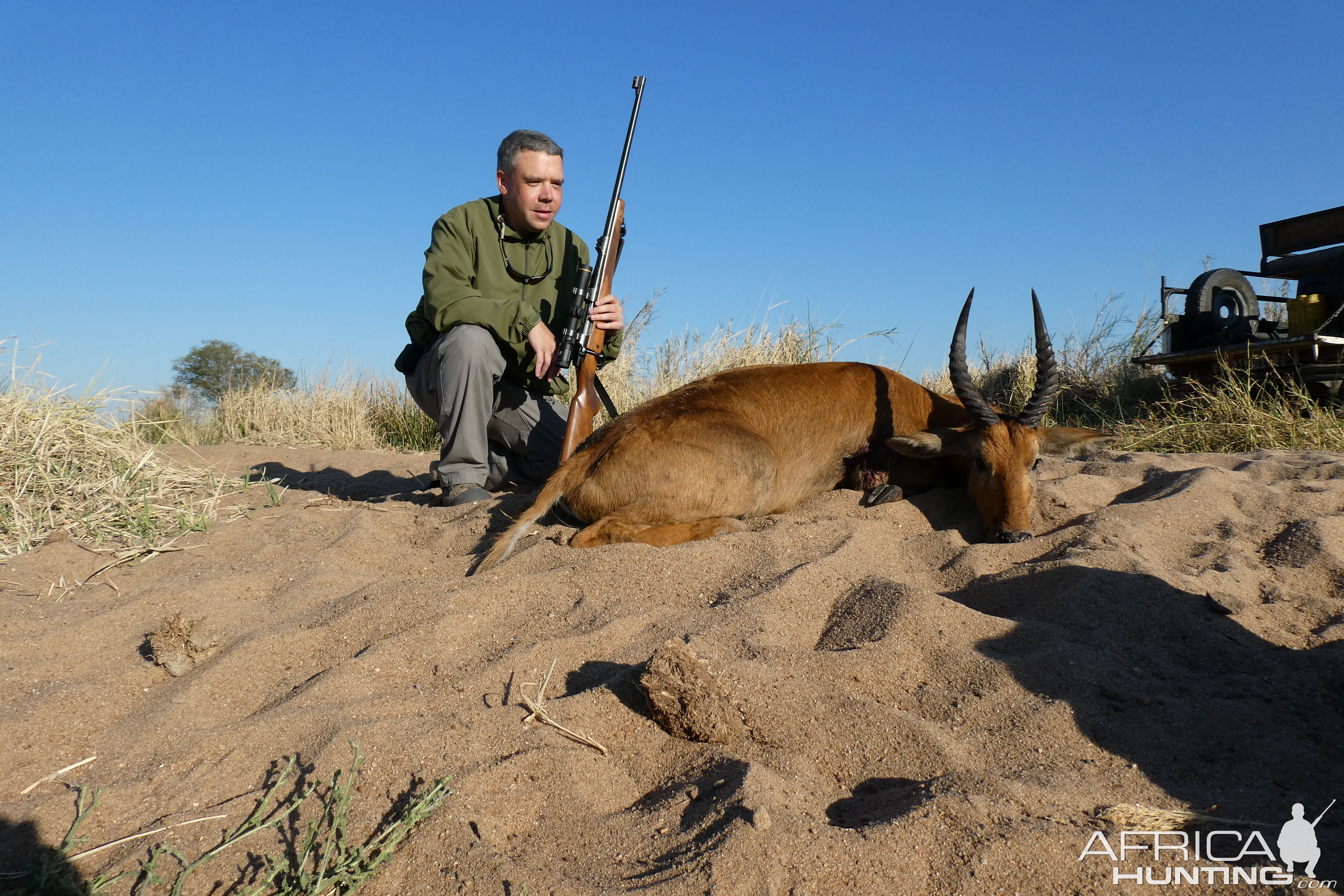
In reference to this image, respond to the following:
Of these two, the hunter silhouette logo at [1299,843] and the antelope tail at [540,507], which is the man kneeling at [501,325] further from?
the hunter silhouette logo at [1299,843]

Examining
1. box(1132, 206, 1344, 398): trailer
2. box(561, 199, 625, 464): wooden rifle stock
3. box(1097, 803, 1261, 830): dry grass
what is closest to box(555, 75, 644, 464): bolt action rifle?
box(561, 199, 625, 464): wooden rifle stock

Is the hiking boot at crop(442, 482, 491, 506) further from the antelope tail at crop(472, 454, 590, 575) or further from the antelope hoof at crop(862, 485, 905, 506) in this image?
the antelope hoof at crop(862, 485, 905, 506)

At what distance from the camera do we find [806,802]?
1814 millimetres

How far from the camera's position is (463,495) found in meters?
5.02

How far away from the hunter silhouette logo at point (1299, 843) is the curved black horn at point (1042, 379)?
2.92m

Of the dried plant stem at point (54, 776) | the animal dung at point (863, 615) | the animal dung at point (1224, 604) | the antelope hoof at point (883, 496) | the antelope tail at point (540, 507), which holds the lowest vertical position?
the animal dung at point (1224, 604)

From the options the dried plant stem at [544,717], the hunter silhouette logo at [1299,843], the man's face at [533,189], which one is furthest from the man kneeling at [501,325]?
the hunter silhouette logo at [1299,843]

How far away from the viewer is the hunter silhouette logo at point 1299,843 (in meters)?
1.59

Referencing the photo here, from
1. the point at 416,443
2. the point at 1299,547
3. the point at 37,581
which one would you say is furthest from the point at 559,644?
the point at 416,443

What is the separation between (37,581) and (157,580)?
1.71 ft

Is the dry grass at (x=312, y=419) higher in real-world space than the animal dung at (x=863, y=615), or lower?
higher

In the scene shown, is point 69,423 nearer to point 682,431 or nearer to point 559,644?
point 682,431
